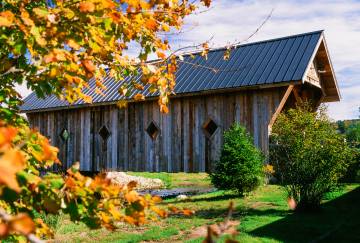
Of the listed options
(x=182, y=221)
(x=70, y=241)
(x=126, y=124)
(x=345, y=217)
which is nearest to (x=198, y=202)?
(x=182, y=221)

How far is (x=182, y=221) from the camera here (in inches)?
375

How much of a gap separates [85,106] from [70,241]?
38.7ft

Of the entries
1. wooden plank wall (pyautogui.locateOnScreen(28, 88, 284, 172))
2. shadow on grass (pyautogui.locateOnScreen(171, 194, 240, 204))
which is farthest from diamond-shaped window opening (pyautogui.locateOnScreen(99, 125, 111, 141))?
shadow on grass (pyautogui.locateOnScreen(171, 194, 240, 204))

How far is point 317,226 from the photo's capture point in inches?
340

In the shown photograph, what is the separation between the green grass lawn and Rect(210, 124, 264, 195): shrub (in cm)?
60

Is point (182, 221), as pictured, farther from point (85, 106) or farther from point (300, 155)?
point (85, 106)

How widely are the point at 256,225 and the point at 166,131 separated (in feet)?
29.5

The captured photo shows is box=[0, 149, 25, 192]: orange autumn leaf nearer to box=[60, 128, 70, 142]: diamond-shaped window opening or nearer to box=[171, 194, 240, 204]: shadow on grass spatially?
box=[171, 194, 240, 204]: shadow on grass

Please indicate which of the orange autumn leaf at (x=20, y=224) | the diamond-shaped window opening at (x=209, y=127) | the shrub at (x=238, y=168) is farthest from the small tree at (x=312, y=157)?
the orange autumn leaf at (x=20, y=224)

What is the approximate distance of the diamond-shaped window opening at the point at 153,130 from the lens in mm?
17484

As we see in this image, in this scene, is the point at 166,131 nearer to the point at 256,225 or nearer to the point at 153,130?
the point at 153,130

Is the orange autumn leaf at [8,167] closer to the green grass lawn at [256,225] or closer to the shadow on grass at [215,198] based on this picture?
the green grass lawn at [256,225]

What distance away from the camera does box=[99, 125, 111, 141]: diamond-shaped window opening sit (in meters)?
19.1

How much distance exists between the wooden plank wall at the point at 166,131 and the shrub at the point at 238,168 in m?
2.36
